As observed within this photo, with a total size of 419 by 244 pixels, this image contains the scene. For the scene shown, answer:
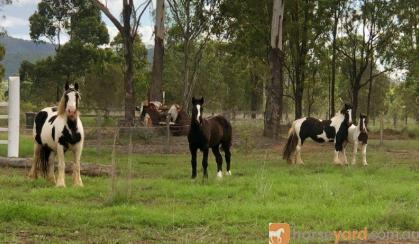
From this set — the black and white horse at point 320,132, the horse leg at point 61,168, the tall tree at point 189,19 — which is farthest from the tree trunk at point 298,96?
the horse leg at point 61,168

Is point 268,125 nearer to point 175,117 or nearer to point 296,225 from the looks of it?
point 175,117

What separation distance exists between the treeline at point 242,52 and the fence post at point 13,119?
30.6ft

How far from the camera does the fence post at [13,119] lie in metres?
16.8

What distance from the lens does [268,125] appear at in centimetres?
2855

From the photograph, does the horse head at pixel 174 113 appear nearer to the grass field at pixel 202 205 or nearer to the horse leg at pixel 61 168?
the grass field at pixel 202 205

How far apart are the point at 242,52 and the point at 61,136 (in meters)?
28.8

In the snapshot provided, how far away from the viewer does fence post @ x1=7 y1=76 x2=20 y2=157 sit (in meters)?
16.8

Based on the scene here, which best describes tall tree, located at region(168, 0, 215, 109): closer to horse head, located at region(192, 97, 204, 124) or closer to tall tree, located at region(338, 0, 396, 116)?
tall tree, located at region(338, 0, 396, 116)

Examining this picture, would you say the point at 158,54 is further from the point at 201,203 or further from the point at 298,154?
the point at 201,203

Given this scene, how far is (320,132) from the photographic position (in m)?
18.8

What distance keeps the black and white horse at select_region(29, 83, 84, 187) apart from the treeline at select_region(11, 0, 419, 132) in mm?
14413

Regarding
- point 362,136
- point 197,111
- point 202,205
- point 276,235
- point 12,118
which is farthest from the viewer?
point 362,136

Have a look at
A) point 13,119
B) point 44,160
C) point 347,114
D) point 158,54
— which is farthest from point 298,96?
point 44,160

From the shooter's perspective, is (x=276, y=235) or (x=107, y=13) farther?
(x=107, y=13)
